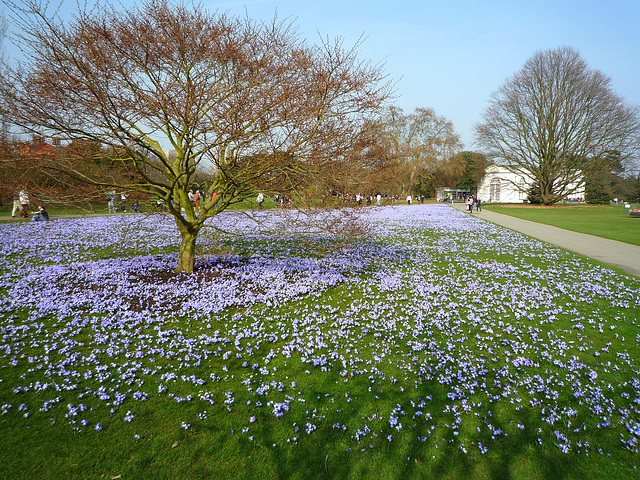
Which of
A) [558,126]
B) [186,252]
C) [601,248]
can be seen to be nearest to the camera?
[186,252]

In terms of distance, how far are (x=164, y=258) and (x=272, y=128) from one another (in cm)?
542

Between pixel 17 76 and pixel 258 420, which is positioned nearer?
pixel 258 420

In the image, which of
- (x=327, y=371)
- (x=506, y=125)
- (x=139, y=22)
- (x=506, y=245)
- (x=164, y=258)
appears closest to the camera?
(x=327, y=371)

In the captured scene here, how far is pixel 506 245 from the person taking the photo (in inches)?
573

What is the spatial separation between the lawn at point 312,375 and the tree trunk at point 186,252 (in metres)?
0.39

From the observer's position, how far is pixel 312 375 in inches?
181

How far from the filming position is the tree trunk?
8.55 meters

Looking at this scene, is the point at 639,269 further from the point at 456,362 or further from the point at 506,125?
the point at 506,125

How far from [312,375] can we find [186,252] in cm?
529

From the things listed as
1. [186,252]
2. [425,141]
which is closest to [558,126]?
[425,141]

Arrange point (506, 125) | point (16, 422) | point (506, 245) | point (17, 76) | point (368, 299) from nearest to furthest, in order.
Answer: point (16, 422), point (17, 76), point (368, 299), point (506, 245), point (506, 125)

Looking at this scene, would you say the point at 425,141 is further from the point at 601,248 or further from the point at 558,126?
the point at 601,248

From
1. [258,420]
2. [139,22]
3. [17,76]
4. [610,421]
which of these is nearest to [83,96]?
[17,76]

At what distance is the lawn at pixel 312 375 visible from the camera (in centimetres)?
330
